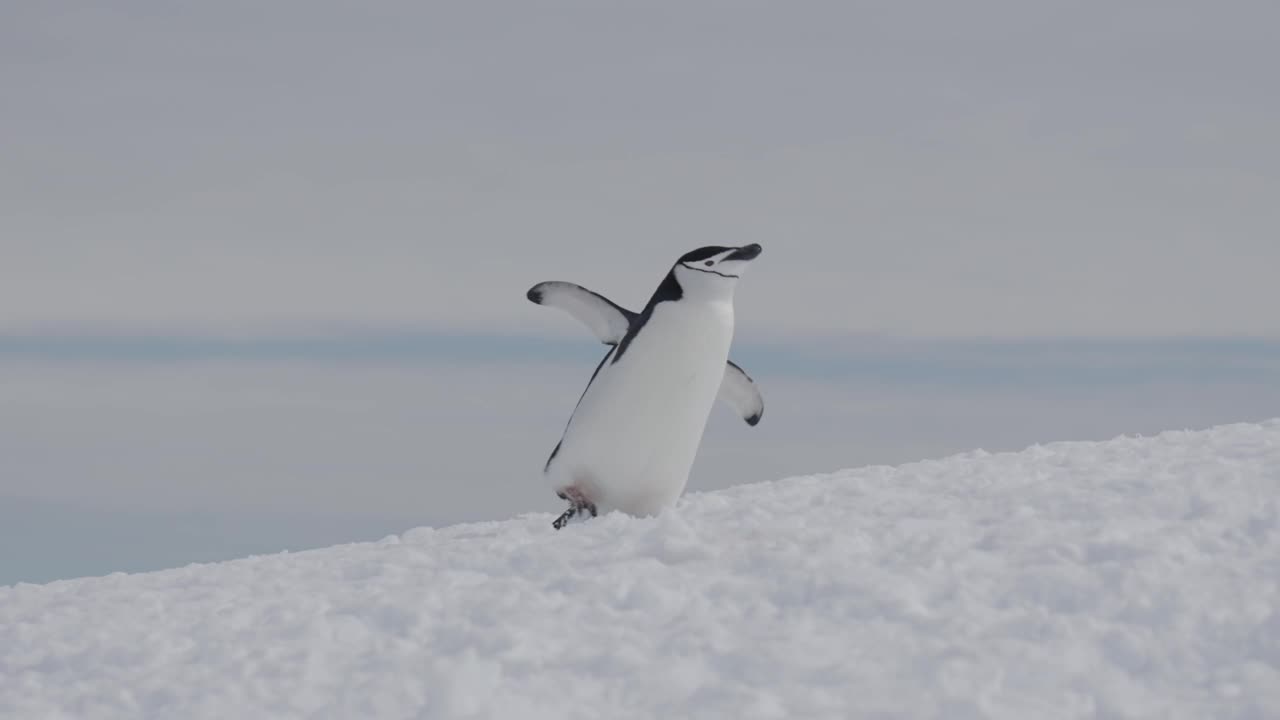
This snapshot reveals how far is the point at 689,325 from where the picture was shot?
21.5ft

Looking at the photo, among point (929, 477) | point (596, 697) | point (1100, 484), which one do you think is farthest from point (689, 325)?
point (596, 697)

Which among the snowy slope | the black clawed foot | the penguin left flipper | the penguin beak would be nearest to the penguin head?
the penguin beak

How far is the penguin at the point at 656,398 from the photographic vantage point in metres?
6.56

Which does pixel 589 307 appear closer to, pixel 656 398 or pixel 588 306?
pixel 588 306

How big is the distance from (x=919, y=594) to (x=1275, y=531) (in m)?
1.50

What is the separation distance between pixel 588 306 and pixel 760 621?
3.54 m

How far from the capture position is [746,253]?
21.3 ft

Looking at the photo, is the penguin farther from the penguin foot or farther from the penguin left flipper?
the penguin left flipper

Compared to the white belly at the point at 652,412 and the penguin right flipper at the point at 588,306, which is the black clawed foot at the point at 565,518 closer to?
the white belly at the point at 652,412

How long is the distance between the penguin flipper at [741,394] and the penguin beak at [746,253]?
140 centimetres

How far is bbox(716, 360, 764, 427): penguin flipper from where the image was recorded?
308 inches

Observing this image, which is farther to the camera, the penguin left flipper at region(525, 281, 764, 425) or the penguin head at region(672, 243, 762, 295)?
the penguin left flipper at region(525, 281, 764, 425)

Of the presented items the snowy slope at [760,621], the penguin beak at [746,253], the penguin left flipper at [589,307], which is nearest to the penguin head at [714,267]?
the penguin beak at [746,253]

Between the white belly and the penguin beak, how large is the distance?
0.89 ft
